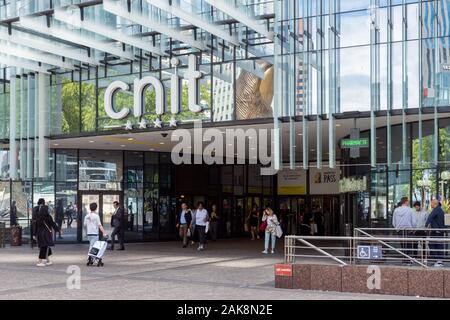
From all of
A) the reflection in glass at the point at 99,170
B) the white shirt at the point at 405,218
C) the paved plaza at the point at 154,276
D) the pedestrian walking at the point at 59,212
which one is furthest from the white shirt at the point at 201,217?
the white shirt at the point at 405,218

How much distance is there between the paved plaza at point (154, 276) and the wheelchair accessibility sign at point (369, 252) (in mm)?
1003

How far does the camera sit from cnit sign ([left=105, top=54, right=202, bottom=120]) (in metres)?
21.1

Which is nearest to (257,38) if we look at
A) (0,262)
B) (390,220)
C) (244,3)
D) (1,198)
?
(244,3)

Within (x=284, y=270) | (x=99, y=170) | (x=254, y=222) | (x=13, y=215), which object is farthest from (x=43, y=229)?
(x=254, y=222)

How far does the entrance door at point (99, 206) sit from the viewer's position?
2741 centimetres

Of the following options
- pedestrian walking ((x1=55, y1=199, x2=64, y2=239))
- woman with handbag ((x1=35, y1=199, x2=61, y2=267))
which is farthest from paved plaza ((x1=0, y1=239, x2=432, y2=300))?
pedestrian walking ((x1=55, y1=199, x2=64, y2=239))

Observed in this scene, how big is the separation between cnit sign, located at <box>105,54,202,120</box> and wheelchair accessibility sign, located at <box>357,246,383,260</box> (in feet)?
31.3

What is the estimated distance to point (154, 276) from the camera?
49.8ft

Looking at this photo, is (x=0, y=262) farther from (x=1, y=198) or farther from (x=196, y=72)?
(x=1, y=198)

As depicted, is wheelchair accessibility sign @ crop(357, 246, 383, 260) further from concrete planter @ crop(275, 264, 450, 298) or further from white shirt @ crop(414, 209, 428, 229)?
white shirt @ crop(414, 209, 428, 229)

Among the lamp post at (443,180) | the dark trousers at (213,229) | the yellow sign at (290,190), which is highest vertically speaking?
the lamp post at (443,180)

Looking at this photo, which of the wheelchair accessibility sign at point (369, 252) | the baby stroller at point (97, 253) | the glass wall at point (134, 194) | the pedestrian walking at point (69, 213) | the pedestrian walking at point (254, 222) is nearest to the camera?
the wheelchair accessibility sign at point (369, 252)

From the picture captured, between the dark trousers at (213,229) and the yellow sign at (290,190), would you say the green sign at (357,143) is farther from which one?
the yellow sign at (290,190)

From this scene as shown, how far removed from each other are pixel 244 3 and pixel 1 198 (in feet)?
47.7
